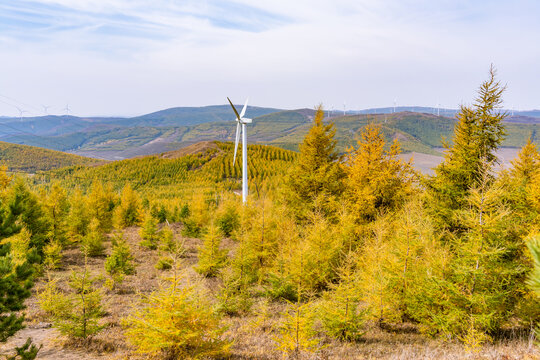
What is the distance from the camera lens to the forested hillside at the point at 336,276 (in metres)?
9.37

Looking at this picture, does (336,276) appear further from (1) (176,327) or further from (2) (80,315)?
(2) (80,315)

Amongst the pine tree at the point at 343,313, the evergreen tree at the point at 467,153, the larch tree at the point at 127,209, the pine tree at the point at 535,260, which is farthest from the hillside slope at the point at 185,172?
the pine tree at the point at 535,260

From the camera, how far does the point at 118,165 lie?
13075 cm

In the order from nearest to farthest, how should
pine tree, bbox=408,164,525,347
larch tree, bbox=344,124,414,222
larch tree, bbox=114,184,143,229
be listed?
pine tree, bbox=408,164,525,347 < larch tree, bbox=344,124,414,222 < larch tree, bbox=114,184,143,229

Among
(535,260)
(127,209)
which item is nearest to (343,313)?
(535,260)

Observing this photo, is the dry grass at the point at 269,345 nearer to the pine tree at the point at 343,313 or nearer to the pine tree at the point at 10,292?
the pine tree at the point at 343,313

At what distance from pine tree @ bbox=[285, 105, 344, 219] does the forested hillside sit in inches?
4.5

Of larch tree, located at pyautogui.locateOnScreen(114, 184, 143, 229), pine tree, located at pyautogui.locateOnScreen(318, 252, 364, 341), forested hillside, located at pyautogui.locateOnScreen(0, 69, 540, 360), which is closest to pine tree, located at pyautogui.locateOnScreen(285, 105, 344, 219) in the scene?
forested hillside, located at pyautogui.locateOnScreen(0, 69, 540, 360)

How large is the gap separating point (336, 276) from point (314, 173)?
8.10 meters

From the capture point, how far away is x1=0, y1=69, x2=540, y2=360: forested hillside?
30.7ft

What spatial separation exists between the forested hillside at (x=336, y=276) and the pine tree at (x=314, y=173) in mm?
115

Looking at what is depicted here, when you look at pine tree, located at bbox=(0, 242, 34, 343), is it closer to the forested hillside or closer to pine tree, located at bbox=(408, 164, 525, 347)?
the forested hillside

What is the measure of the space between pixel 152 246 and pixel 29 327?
840 inches

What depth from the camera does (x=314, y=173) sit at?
23.8 m
